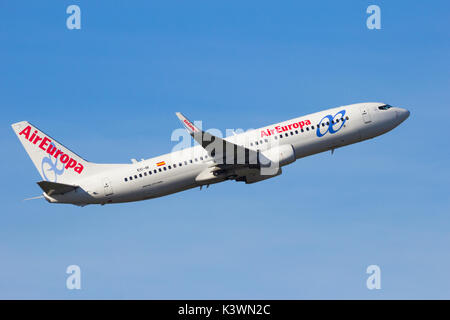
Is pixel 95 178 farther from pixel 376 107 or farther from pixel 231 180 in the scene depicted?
pixel 376 107

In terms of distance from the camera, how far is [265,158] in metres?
59.5

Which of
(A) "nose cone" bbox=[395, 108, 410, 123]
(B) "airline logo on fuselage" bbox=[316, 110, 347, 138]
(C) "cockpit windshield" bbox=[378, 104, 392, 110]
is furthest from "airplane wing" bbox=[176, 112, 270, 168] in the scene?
(A) "nose cone" bbox=[395, 108, 410, 123]

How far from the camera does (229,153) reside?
5872 cm

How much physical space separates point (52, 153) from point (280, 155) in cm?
2171

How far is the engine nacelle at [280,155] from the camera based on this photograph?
2334 inches

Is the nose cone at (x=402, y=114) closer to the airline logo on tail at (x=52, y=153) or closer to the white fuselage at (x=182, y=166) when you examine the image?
the white fuselage at (x=182, y=166)

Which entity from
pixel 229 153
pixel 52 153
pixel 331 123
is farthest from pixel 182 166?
pixel 331 123

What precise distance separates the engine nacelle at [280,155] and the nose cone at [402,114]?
12425 millimetres

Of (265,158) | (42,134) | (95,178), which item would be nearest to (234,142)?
(265,158)

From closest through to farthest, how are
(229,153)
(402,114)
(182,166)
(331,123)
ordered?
1. (229,153)
2. (182,166)
3. (331,123)
4. (402,114)

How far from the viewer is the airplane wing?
57656mm

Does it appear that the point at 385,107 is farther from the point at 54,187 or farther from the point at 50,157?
the point at 50,157

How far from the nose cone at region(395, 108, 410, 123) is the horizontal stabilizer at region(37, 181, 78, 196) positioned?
104 feet

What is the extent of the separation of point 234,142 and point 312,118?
7666 millimetres
